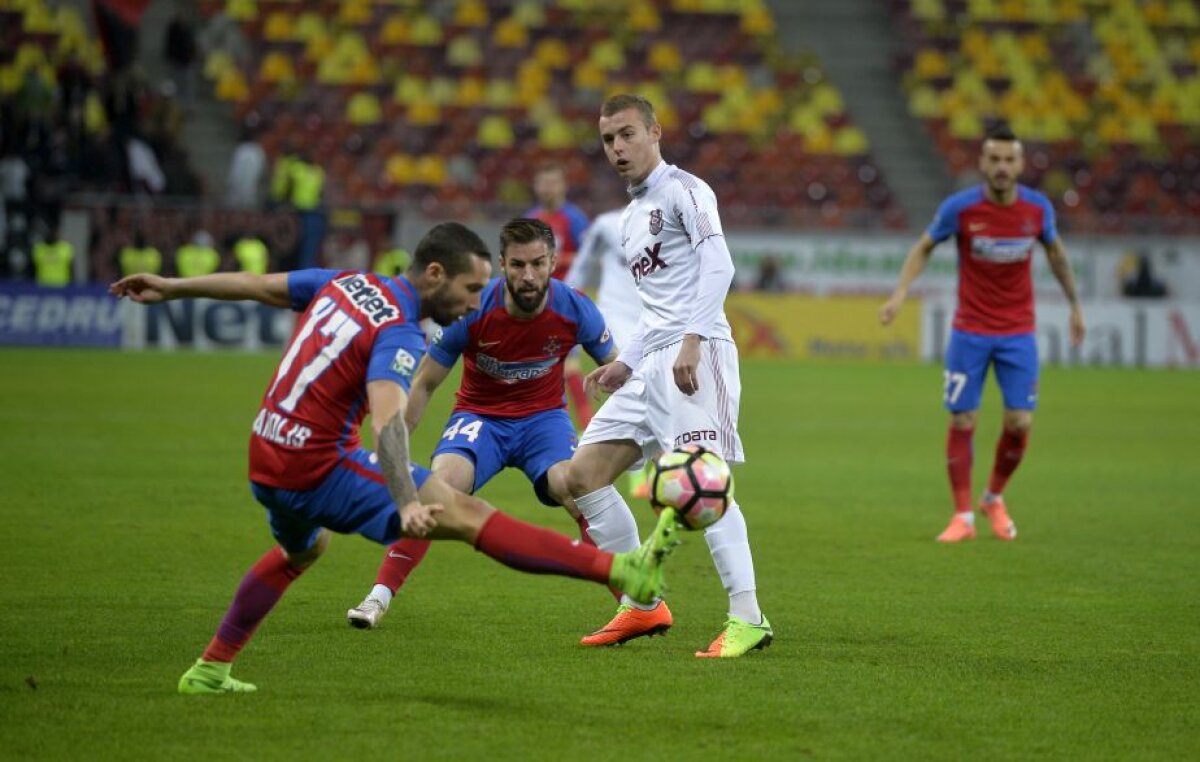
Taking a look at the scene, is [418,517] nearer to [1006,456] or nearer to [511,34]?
[1006,456]

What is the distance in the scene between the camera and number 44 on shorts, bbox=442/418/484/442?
726 centimetres

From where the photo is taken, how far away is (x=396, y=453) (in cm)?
514

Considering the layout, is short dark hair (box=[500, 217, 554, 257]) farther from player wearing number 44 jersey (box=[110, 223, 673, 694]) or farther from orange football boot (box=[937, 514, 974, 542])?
orange football boot (box=[937, 514, 974, 542])

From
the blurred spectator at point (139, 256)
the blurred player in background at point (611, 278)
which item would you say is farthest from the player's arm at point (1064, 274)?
the blurred spectator at point (139, 256)

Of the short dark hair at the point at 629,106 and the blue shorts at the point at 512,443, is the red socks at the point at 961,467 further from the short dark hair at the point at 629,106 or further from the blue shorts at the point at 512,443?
the short dark hair at the point at 629,106

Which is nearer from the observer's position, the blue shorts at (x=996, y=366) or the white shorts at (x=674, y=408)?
the white shorts at (x=674, y=408)

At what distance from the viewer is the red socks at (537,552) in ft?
17.9

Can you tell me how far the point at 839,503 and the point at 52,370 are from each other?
12.3 metres

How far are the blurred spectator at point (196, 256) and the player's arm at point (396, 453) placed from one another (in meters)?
20.4

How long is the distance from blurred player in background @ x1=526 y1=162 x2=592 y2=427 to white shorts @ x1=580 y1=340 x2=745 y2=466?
21.8 ft

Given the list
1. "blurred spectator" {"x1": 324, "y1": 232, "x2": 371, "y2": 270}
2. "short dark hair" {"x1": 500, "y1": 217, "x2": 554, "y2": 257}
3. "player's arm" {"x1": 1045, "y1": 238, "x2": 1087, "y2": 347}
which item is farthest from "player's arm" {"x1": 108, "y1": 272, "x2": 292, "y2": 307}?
"blurred spectator" {"x1": 324, "y1": 232, "x2": 371, "y2": 270}

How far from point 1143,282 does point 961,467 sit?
64.0 feet

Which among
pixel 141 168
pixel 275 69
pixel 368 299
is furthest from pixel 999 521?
pixel 275 69

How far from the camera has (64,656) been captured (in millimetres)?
6141
